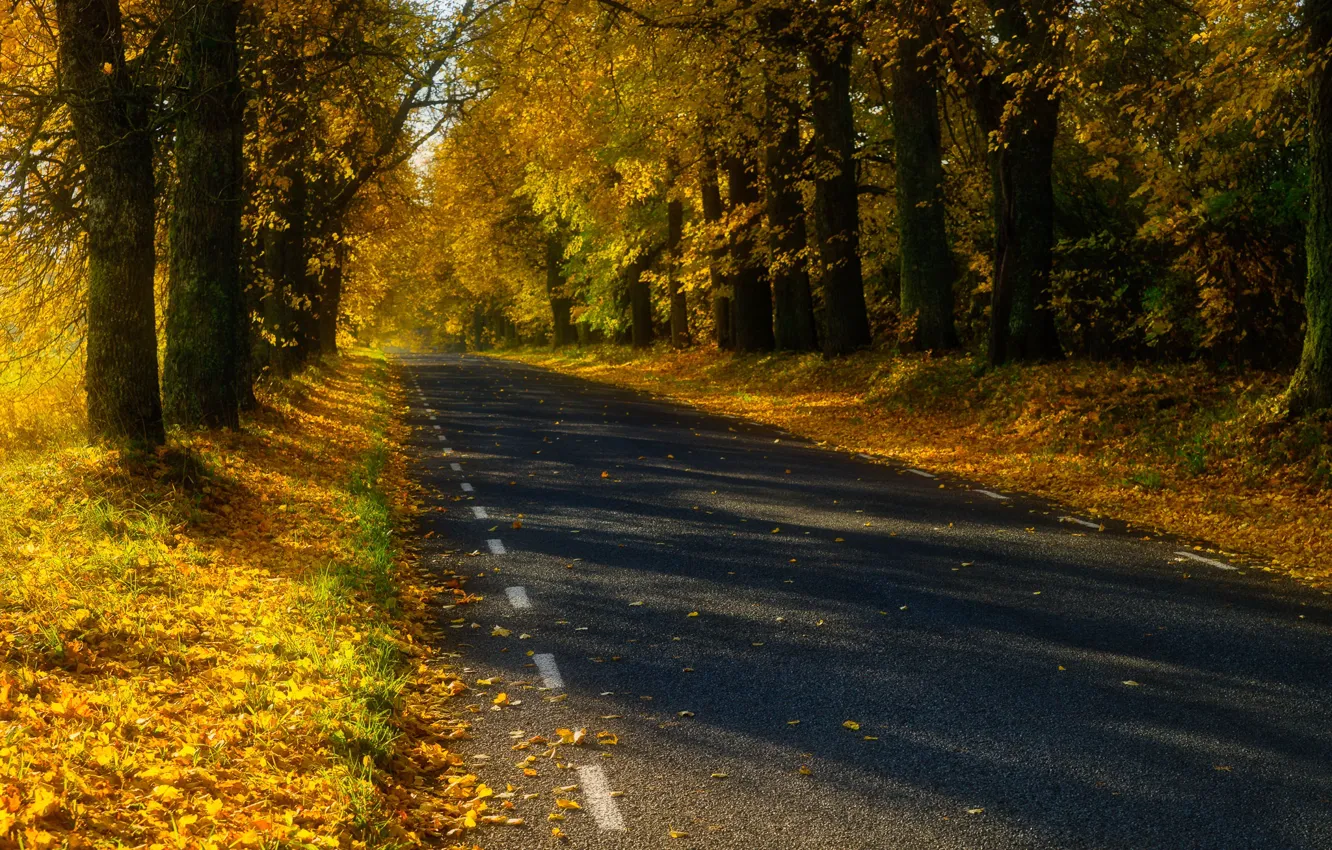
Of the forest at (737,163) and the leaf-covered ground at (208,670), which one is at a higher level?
the forest at (737,163)

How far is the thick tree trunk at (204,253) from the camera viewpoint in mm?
14438

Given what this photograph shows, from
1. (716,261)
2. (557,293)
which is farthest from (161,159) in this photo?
(557,293)

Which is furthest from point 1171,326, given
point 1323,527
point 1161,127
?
point 1323,527

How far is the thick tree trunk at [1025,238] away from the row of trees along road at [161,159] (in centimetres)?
975

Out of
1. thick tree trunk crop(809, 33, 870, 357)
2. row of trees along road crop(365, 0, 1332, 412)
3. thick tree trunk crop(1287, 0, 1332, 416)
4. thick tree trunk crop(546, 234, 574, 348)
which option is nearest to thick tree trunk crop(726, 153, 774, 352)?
row of trees along road crop(365, 0, 1332, 412)

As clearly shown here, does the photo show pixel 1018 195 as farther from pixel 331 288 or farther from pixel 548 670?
pixel 331 288

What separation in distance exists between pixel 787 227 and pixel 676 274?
10605mm

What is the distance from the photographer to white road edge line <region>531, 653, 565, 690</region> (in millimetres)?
6395

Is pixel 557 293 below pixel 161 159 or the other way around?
below

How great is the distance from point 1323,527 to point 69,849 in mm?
10399

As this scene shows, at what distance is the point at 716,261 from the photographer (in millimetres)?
32469

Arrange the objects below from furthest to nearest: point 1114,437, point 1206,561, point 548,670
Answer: point 1114,437
point 1206,561
point 548,670

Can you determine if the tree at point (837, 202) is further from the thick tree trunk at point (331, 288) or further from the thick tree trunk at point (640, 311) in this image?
the thick tree trunk at point (640, 311)

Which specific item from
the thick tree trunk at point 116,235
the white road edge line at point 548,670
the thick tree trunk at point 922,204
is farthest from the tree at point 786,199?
the white road edge line at point 548,670
